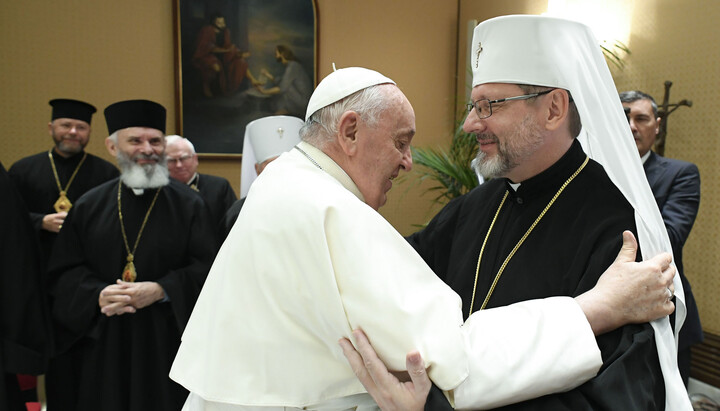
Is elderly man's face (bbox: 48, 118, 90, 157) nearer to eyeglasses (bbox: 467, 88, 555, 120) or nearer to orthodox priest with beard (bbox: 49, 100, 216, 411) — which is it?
orthodox priest with beard (bbox: 49, 100, 216, 411)

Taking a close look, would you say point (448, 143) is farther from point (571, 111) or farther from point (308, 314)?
point (308, 314)

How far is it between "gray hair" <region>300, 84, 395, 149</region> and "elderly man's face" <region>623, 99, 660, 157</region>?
2686 mm

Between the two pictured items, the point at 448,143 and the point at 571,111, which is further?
the point at 448,143

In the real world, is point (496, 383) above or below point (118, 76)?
below

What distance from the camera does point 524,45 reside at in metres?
1.88

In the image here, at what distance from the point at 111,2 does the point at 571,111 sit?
6339 mm

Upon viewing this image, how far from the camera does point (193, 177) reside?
575 cm

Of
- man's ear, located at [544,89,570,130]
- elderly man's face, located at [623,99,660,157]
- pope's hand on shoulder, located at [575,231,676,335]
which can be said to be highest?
man's ear, located at [544,89,570,130]

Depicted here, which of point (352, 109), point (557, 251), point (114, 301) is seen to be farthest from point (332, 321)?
point (114, 301)

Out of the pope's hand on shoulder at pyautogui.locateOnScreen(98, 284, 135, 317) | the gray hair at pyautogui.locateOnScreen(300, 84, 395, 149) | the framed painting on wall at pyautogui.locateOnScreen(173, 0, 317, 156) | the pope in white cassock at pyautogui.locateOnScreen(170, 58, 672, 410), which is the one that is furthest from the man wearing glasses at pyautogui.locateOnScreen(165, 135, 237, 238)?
the pope in white cassock at pyautogui.locateOnScreen(170, 58, 672, 410)

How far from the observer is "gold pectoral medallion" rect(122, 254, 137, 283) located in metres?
3.68

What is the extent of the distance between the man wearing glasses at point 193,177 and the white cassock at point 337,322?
3956 millimetres

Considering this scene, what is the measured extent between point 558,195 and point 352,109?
75cm

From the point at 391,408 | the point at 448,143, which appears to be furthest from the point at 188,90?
the point at 391,408
